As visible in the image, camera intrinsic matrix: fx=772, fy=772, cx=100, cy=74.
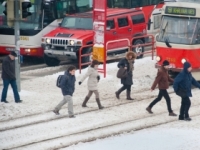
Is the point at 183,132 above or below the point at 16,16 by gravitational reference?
below

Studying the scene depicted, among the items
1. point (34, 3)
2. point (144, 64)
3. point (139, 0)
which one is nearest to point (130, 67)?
point (144, 64)

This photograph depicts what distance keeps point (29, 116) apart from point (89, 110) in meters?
1.76

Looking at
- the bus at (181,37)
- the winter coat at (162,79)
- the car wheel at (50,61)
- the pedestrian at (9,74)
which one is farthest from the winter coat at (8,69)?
the car wheel at (50,61)

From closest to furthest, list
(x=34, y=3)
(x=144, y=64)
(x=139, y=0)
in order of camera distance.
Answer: (x=144, y=64), (x=34, y=3), (x=139, y=0)

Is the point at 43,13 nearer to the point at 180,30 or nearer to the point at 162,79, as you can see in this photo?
the point at 180,30

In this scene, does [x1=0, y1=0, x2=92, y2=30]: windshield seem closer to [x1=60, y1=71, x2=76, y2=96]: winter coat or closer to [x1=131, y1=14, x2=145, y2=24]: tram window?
[x1=131, y1=14, x2=145, y2=24]: tram window

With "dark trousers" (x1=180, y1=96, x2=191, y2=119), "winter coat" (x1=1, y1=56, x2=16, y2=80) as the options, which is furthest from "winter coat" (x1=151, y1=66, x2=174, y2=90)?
"winter coat" (x1=1, y1=56, x2=16, y2=80)

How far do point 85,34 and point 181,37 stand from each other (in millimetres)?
5286

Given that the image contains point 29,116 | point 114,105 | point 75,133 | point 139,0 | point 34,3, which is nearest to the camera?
point 75,133

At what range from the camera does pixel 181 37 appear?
82.6ft

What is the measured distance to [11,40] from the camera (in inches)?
1215

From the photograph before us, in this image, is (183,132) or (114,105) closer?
(183,132)

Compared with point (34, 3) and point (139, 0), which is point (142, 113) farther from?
point (139, 0)

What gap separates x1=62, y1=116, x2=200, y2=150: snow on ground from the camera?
1753cm
